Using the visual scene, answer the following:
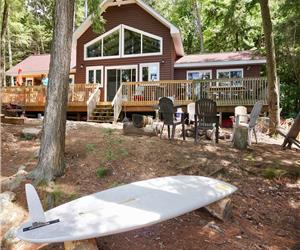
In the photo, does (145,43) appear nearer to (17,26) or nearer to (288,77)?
(288,77)

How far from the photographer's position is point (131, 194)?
411 centimetres

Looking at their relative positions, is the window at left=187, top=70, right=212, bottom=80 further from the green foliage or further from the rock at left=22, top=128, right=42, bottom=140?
the green foliage

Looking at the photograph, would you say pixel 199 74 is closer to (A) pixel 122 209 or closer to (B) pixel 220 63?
(B) pixel 220 63

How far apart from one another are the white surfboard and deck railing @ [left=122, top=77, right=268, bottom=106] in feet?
33.3

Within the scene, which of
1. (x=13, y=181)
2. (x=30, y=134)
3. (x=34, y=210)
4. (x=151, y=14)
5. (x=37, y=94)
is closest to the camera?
(x=34, y=210)

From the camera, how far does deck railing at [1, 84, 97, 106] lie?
622 inches

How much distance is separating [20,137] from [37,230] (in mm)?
4838

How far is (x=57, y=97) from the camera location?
524 centimetres

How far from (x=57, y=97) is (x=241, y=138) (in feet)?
12.9

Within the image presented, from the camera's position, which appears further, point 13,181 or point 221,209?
point 13,181

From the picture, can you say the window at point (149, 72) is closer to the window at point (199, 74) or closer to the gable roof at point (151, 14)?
the gable roof at point (151, 14)

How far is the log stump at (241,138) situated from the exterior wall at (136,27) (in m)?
10.3

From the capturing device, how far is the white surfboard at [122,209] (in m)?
3.07

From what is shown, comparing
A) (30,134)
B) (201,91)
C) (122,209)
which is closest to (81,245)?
(122,209)
